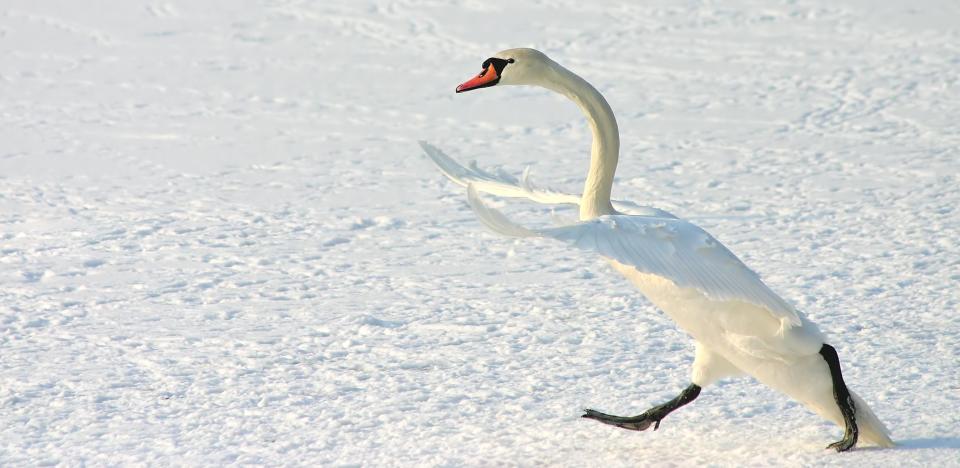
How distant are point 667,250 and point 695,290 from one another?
26cm

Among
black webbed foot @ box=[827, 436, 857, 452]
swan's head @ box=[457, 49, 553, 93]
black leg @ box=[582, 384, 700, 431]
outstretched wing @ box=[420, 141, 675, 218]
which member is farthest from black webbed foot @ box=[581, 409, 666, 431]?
swan's head @ box=[457, 49, 553, 93]

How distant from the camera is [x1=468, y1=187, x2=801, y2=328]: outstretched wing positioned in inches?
112

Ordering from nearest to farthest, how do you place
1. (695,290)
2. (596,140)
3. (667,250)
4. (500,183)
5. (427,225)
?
(667,250) → (695,290) → (596,140) → (500,183) → (427,225)

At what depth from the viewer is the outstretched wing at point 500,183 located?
12.5 ft

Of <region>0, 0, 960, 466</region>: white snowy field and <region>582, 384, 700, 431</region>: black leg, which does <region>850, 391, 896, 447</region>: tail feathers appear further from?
<region>582, 384, 700, 431</region>: black leg

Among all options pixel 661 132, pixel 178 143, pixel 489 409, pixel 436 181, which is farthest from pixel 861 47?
pixel 489 409

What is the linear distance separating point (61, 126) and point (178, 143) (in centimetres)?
75

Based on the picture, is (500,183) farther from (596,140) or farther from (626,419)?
(626,419)

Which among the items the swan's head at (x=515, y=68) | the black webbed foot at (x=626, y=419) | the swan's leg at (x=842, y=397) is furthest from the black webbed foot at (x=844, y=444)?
the swan's head at (x=515, y=68)

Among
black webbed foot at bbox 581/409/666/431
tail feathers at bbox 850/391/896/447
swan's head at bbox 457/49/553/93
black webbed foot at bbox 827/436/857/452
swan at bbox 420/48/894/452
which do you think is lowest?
black webbed foot at bbox 581/409/666/431

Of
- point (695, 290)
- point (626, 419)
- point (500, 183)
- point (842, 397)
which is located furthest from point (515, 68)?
point (842, 397)

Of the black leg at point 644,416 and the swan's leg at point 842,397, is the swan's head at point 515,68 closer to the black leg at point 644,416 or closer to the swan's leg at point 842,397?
the black leg at point 644,416

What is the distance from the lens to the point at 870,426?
3.31 metres

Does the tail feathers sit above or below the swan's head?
below
